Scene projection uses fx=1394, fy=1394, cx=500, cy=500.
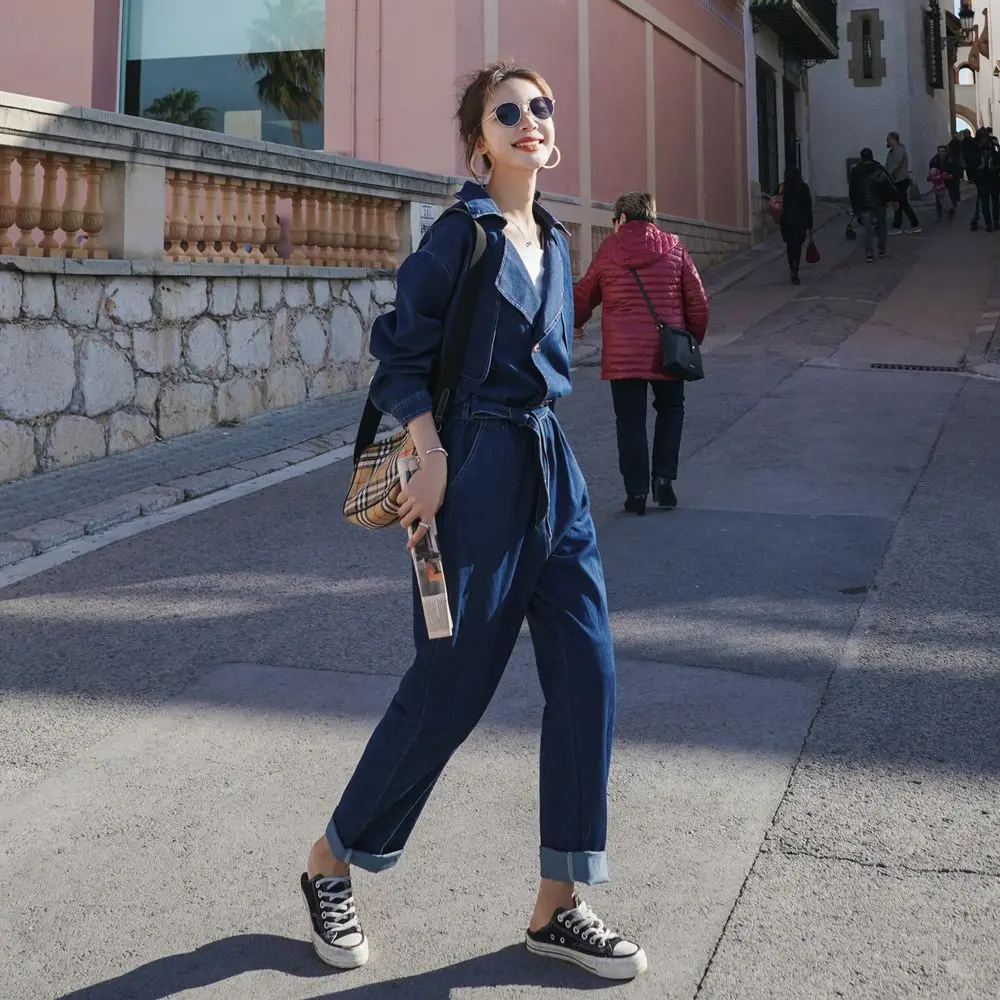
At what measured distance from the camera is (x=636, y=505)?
296 inches

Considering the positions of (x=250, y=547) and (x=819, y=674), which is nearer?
(x=819, y=674)

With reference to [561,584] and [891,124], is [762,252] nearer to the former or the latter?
[891,124]

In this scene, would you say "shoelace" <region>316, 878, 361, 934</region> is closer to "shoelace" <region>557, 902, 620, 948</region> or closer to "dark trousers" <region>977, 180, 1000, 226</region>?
"shoelace" <region>557, 902, 620, 948</region>

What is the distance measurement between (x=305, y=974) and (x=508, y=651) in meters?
0.77

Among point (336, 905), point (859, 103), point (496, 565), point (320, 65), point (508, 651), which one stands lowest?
point (336, 905)

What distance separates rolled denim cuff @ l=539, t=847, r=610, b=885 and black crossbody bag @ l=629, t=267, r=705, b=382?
4746mm

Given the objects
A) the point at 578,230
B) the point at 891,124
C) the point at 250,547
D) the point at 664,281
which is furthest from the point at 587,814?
the point at 891,124

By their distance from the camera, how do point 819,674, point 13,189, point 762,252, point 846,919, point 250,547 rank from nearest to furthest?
point 846,919 < point 819,674 < point 250,547 < point 13,189 < point 762,252

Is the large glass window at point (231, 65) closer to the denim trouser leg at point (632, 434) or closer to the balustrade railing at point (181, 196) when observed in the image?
the balustrade railing at point (181, 196)

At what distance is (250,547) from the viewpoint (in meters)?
6.82

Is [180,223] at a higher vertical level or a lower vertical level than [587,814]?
higher

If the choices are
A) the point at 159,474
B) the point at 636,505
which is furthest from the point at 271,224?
the point at 636,505

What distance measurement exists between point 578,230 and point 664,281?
10.8m

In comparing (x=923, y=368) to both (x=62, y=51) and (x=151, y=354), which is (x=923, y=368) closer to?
(x=151, y=354)
